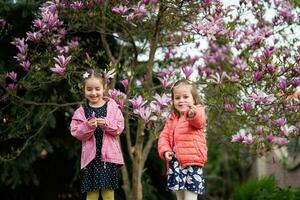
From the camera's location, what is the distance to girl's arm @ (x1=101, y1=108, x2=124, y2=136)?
4145mm

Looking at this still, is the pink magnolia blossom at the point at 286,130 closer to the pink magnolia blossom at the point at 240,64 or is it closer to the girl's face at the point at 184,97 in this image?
the pink magnolia blossom at the point at 240,64

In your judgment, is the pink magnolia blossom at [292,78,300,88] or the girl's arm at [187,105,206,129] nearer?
the girl's arm at [187,105,206,129]

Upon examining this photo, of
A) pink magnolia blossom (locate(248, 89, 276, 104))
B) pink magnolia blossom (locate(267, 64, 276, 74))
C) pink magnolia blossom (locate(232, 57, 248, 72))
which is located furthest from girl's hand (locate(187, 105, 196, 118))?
pink magnolia blossom (locate(232, 57, 248, 72))

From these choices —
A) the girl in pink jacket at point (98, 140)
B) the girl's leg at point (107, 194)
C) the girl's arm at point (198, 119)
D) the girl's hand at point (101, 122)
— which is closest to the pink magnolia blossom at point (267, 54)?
the girl's arm at point (198, 119)

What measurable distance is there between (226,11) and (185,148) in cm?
195

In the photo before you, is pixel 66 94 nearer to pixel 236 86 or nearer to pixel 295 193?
pixel 236 86

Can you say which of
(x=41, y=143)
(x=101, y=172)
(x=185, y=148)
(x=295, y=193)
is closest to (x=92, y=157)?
(x=101, y=172)

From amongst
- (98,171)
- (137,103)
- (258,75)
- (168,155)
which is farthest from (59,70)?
(258,75)

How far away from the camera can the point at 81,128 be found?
4.17 meters

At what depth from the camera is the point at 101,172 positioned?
13.8ft

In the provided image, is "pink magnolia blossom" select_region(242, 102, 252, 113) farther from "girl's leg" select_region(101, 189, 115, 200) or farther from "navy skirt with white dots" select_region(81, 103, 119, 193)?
"girl's leg" select_region(101, 189, 115, 200)

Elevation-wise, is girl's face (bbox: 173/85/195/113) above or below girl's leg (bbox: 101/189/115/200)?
above

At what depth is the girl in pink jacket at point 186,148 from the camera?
4.11 meters

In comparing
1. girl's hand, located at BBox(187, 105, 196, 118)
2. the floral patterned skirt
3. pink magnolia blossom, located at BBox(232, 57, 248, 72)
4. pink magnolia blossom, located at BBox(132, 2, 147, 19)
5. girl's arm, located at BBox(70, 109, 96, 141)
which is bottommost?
the floral patterned skirt
